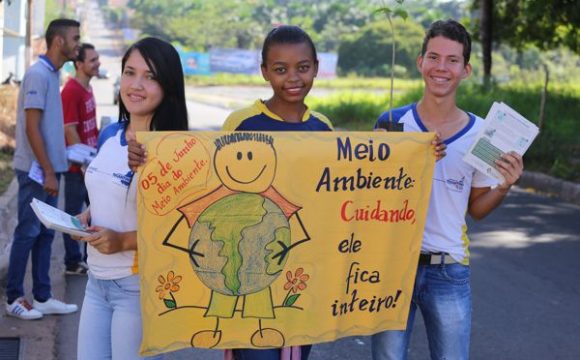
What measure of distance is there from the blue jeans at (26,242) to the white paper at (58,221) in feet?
8.55

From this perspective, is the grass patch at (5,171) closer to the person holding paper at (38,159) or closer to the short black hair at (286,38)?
the person holding paper at (38,159)

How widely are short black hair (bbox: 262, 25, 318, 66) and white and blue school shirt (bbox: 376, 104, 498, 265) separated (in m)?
0.53

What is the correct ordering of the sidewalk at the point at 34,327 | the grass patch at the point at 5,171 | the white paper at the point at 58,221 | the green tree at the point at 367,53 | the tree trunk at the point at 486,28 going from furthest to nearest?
the green tree at the point at 367,53
the tree trunk at the point at 486,28
the grass patch at the point at 5,171
the sidewalk at the point at 34,327
the white paper at the point at 58,221

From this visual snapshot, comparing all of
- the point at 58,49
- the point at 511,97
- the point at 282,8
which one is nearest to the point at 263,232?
the point at 58,49

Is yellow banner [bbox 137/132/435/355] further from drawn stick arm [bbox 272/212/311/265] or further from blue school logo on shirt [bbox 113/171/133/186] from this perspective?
blue school logo on shirt [bbox 113/171/133/186]

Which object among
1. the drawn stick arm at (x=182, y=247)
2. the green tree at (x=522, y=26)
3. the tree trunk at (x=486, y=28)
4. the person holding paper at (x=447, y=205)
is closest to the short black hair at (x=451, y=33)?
the person holding paper at (x=447, y=205)

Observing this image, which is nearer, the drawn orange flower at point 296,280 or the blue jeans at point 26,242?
the drawn orange flower at point 296,280

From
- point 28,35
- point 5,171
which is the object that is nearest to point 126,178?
point 5,171

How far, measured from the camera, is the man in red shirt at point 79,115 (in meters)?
7.04

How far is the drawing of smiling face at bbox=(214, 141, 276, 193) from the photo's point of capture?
3232 millimetres

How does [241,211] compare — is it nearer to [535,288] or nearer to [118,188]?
[118,188]

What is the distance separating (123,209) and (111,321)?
17.0 inches

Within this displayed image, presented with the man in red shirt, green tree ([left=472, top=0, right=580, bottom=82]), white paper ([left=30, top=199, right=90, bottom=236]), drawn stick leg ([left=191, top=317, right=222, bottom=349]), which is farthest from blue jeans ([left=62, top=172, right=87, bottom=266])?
green tree ([left=472, top=0, right=580, bottom=82])

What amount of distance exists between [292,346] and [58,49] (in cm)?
353
